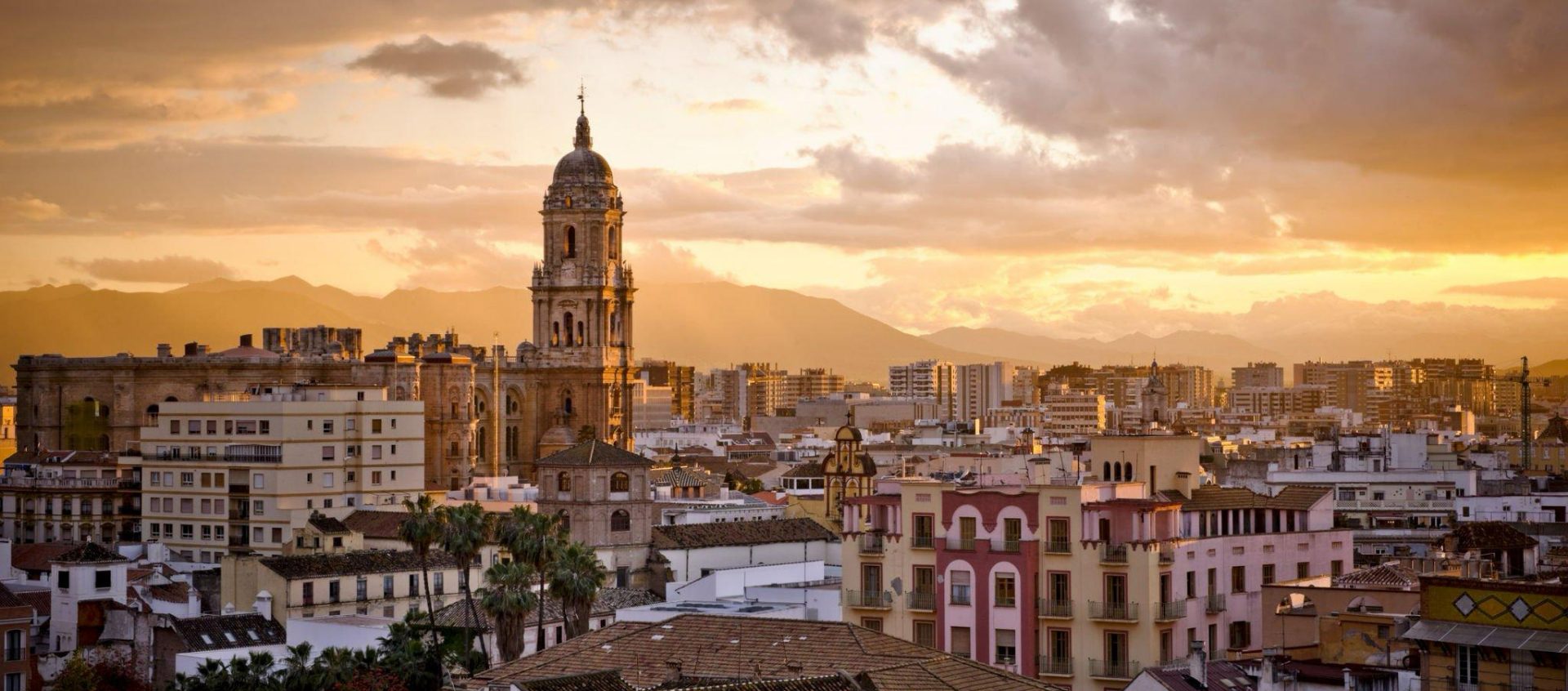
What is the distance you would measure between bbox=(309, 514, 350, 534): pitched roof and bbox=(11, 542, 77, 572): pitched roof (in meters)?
9.25

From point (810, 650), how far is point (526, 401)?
102 m

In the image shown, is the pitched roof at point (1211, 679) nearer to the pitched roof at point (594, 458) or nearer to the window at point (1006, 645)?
the window at point (1006, 645)

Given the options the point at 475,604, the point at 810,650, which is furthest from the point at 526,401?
the point at 810,650

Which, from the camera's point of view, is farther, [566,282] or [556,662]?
[566,282]

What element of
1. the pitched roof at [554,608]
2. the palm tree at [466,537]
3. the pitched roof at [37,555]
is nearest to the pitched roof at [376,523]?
the pitched roof at [37,555]

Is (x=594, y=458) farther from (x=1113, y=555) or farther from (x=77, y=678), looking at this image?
(x=1113, y=555)

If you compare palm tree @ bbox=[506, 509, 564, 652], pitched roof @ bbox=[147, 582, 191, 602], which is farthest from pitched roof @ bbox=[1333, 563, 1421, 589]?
pitched roof @ bbox=[147, 582, 191, 602]

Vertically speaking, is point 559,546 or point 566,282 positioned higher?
point 566,282

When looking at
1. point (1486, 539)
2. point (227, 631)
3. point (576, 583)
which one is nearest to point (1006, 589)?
point (576, 583)

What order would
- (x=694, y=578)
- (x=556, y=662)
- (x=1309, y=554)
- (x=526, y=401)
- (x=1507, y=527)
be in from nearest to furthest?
(x=556, y=662), (x=1309, y=554), (x=1507, y=527), (x=694, y=578), (x=526, y=401)

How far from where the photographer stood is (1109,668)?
191ft

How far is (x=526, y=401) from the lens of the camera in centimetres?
15088

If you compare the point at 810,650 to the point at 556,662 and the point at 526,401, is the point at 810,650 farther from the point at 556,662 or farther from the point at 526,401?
the point at 526,401

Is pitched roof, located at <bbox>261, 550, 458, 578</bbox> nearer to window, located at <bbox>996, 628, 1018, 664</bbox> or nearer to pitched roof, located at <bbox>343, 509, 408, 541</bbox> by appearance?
pitched roof, located at <bbox>343, 509, 408, 541</bbox>
